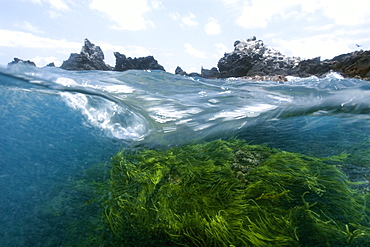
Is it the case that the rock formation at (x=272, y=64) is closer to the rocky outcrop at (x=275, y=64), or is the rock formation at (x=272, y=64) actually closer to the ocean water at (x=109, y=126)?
the rocky outcrop at (x=275, y=64)

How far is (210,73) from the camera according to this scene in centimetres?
3431

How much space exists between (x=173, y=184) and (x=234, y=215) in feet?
2.19

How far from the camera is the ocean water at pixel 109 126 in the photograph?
2730 millimetres

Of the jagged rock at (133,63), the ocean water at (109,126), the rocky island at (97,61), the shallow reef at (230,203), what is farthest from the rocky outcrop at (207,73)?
the shallow reef at (230,203)

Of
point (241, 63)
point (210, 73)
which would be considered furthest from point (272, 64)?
point (210, 73)

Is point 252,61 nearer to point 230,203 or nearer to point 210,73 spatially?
point 210,73

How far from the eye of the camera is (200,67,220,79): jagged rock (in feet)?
110

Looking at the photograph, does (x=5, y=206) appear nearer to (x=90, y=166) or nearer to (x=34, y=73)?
(x=90, y=166)

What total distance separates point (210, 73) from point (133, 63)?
10341mm

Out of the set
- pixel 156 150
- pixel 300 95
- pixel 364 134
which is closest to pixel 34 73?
pixel 156 150

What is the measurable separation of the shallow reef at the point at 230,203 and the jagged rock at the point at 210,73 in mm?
31153

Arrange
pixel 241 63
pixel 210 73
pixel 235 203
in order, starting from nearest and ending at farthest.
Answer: pixel 235 203, pixel 241 63, pixel 210 73

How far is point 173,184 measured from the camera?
2.55 m

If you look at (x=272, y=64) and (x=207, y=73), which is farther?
(x=207, y=73)
